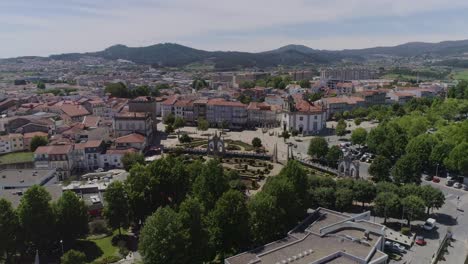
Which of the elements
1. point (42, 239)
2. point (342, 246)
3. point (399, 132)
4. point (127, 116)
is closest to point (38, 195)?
point (42, 239)

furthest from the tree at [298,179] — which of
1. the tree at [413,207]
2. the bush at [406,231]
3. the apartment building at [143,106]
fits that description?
the apartment building at [143,106]

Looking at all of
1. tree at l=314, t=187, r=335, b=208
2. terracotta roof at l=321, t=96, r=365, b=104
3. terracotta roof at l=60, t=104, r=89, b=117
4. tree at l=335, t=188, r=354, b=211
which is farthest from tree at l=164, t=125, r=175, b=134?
tree at l=335, t=188, r=354, b=211

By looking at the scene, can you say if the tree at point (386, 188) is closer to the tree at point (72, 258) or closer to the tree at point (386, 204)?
the tree at point (386, 204)

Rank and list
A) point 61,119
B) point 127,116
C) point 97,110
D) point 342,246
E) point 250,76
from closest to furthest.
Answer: point 342,246, point 127,116, point 61,119, point 97,110, point 250,76

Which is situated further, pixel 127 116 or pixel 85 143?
pixel 127 116

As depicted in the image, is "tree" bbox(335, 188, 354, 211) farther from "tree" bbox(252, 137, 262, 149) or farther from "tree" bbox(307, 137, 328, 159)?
"tree" bbox(252, 137, 262, 149)

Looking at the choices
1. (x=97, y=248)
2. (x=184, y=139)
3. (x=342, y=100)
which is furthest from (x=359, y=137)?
(x=97, y=248)

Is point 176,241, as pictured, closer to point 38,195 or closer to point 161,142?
point 38,195
